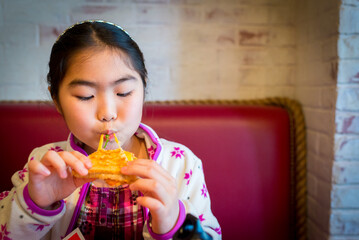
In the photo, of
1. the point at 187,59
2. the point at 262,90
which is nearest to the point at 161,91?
the point at 187,59

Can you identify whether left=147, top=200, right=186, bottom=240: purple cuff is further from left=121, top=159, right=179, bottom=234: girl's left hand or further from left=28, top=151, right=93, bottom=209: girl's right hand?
left=28, top=151, right=93, bottom=209: girl's right hand

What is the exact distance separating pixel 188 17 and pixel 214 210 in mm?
953

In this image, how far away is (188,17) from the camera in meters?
1.57

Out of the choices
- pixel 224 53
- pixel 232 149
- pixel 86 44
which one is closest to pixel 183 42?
pixel 224 53

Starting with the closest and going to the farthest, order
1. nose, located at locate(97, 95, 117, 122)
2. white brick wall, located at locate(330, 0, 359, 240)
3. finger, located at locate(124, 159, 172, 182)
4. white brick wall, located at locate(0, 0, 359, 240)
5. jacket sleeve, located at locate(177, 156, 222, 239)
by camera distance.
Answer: finger, located at locate(124, 159, 172, 182) → nose, located at locate(97, 95, 117, 122) → jacket sleeve, located at locate(177, 156, 222, 239) → white brick wall, located at locate(330, 0, 359, 240) → white brick wall, located at locate(0, 0, 359, 240)

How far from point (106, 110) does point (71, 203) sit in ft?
1.20

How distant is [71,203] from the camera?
0.99 m

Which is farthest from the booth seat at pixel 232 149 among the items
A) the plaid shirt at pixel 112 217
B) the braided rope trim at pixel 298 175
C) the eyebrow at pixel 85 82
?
the eyebrow at pixel 85 82

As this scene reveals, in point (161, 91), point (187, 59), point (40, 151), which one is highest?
point (187, 59)

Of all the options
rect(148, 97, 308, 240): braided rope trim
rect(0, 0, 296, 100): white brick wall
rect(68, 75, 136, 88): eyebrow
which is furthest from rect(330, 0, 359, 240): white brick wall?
rect(68, 75, 136, 88): eyebrow

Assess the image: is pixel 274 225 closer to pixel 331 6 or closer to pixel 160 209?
pixel 160 209

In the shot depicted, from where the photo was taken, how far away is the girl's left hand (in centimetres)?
73

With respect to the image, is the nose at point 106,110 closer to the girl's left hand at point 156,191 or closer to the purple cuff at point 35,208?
the girl's left hand at point 156,191

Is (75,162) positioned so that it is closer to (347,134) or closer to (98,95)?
(98,95)
